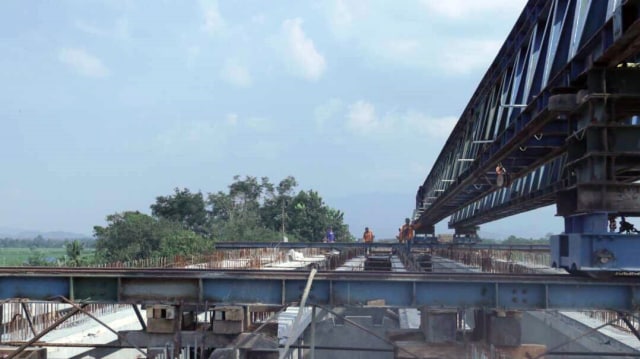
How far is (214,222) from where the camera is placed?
100000mm

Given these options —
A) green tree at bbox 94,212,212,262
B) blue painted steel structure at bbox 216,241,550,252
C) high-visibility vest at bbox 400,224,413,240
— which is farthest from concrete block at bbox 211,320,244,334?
green tree at bbox 94,212,212,262

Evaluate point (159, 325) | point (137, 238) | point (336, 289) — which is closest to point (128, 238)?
point (137, 238)

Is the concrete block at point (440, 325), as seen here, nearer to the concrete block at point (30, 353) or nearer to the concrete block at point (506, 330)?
the concrete block at point (506, 330)

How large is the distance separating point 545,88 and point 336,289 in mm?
5106

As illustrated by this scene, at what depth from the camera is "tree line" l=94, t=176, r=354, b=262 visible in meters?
57.8

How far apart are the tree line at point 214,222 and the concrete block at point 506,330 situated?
4111 cm

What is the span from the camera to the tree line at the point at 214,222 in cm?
5778

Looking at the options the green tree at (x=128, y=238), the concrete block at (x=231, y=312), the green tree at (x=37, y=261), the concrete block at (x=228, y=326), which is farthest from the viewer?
the green tree at (x=128, y=238)

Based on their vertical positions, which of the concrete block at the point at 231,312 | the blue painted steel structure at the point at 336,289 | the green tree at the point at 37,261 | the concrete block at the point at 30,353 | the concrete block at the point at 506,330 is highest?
the blue painted steel structure at the point at 336,289

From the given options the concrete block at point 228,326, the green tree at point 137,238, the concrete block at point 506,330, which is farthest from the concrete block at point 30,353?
the green tree at point 137,238

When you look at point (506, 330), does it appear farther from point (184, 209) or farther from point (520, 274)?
point (184, 209)

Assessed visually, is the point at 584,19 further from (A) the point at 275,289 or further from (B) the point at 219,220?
(B) the point at 219,220

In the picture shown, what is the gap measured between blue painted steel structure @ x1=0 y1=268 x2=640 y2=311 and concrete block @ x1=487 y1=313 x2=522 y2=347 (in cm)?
222

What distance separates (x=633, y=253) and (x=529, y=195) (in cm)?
935
